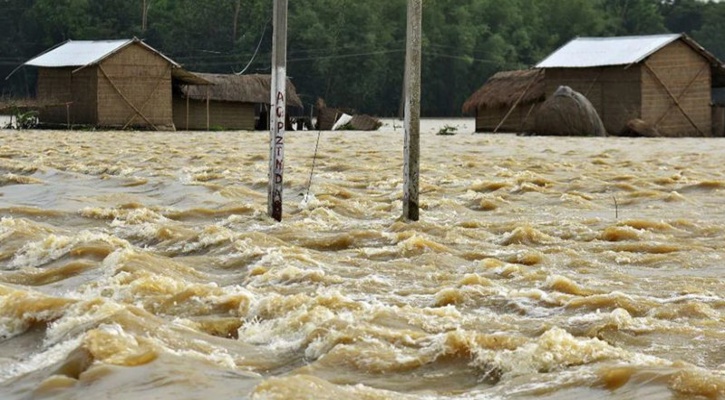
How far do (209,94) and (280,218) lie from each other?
1288 inches

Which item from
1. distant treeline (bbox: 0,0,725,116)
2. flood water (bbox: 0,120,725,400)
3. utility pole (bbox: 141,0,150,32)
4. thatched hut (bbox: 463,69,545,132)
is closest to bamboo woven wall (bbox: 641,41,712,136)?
thatched hut (bbox: 463,69,545,132)

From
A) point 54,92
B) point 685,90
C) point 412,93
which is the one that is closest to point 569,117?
point 685,90

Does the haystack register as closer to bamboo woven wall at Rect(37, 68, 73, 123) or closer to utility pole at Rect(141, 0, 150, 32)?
bamboo woven wall at Rect(37, 68, 73, 123)

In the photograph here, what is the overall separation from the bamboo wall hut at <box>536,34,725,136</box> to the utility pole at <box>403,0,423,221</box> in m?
24.7

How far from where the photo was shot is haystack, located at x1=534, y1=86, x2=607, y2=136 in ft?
104

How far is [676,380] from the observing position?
4.61 metres

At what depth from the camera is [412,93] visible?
9383 millimetres

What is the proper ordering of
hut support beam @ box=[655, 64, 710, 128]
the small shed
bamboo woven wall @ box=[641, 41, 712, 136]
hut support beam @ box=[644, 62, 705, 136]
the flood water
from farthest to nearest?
the small shed, hut support beam @ box=[655, 64, 710, 128], bamboo woven wall @ box=[641, 41, 712, 136], hut support beam @ box=[644, 62, 705, 136], the flood water

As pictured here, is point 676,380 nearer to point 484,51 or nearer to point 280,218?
point 280,218

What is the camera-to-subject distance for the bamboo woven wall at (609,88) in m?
34.3

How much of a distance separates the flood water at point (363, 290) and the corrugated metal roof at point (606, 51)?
20.4 metres

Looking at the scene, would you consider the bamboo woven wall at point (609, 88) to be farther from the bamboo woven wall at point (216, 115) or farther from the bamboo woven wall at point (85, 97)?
the bamboo woven wall at point (85, 97)

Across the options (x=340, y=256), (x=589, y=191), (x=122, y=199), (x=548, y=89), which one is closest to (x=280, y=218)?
(x=340, y=256)

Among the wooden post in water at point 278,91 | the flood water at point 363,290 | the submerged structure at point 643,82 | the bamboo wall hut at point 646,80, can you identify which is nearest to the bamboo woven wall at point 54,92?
the submerged structure at point 643,82
